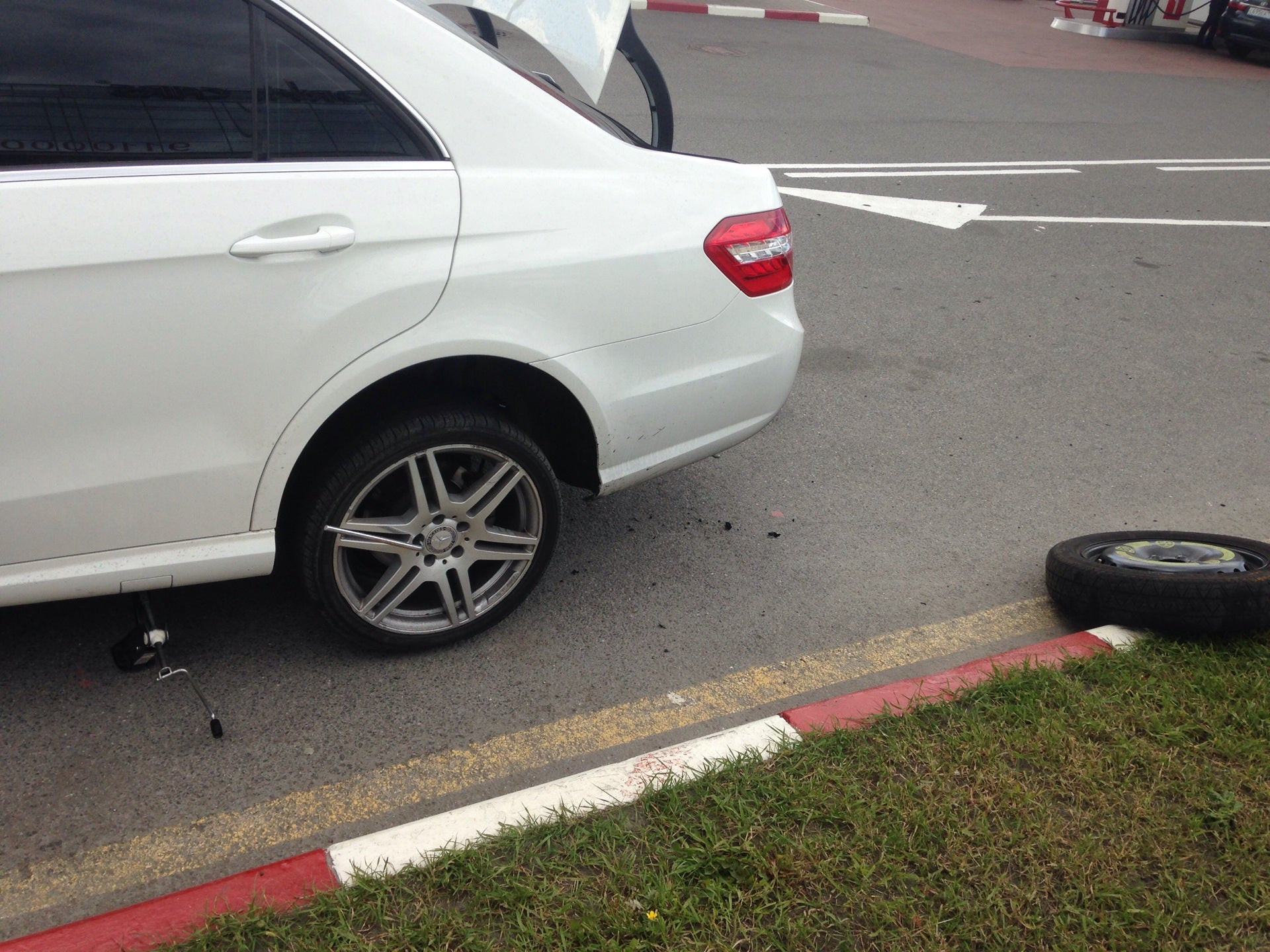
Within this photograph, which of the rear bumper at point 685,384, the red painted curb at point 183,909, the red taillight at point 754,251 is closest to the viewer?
the red painted curb at point 183,909

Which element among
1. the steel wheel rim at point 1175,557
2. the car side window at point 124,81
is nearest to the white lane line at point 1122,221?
the steel wheel rim at point 1175,557

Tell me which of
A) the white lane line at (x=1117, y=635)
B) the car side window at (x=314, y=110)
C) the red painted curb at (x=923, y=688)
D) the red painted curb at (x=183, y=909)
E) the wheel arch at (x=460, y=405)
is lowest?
the red painted curb at (x=183, y=909)

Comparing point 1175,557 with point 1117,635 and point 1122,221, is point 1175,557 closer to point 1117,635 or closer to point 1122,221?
point 1117,635

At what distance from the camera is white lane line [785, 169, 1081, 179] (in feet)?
27.8

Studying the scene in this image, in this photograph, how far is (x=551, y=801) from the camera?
2.54 meters

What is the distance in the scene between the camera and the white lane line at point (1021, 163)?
28.7 ft

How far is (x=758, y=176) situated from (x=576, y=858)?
6.57 feet

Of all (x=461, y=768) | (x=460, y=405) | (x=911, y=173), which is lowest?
(x=461, y=768)

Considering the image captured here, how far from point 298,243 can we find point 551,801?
1378 mm

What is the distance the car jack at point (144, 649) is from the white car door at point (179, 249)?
39cm

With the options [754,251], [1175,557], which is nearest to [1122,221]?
[1175,557]

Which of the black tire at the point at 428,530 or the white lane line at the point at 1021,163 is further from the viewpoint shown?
the white lane line at the point at 1021,163

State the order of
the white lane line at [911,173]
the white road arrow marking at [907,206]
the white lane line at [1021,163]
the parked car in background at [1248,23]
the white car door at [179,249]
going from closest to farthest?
the white car door at [179,249], the white road arrow marking at [907,206], the white lane line at [911,173], the white lane line at [1021,163], the parked car in background at [1248,23]

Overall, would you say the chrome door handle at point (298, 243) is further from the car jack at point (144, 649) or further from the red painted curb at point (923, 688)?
the red painted curb at point (923, 688)
